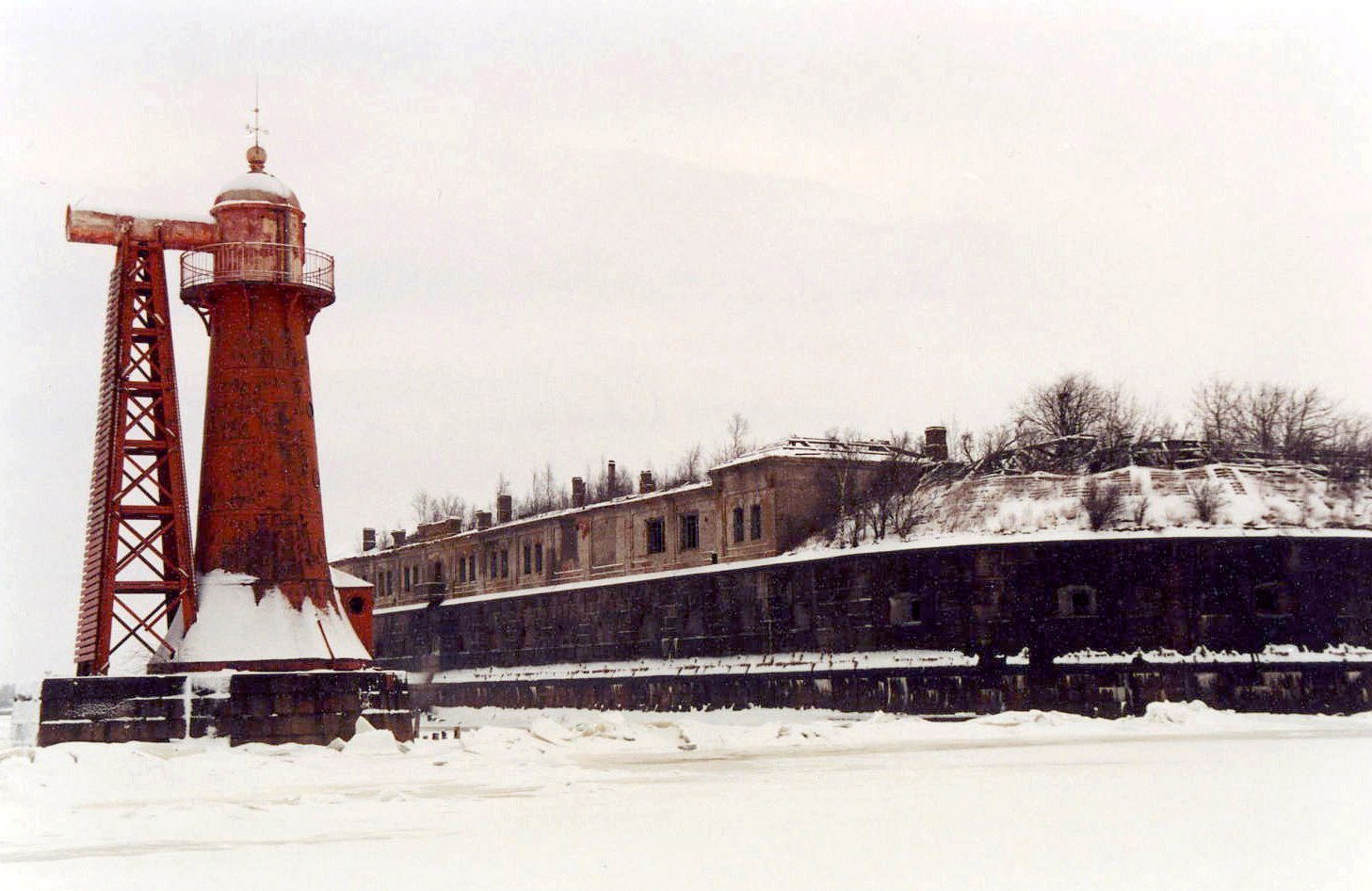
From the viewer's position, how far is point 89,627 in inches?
995

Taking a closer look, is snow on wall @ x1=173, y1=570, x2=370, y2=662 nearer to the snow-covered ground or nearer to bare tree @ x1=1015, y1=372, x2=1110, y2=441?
the snow-covered ground

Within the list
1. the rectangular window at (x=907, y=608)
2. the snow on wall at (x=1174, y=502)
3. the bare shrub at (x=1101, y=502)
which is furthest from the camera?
the rectangular window at (x=907, y=608)

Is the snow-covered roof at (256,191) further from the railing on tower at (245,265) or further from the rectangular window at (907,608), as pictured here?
the rectangular window at (907,608)

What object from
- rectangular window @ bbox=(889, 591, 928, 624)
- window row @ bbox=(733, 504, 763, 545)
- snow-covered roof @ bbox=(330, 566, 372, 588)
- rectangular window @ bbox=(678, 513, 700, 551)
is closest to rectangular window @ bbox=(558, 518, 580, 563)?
rectangular window @ bbox=(678, 513, 700, 551)

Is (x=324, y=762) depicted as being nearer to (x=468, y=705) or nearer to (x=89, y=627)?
(x=89, y=627)

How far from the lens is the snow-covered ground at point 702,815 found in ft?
35.6

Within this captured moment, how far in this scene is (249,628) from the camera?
25391 mm

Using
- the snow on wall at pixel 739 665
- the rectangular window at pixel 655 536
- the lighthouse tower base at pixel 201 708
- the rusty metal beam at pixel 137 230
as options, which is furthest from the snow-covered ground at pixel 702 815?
the rectangular window at pixel 655 536

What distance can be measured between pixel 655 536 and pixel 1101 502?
17999 millimetres

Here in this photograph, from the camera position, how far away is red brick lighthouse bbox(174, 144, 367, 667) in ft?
84.0

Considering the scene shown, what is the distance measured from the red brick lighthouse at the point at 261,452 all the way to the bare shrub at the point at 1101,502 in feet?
53.8

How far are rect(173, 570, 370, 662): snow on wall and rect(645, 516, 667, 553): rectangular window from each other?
23282 millimetres

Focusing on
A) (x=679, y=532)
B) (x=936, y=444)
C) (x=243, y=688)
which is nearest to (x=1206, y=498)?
(x=936, y=444)

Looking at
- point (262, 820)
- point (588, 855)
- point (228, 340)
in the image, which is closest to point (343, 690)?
point (228, 340)
